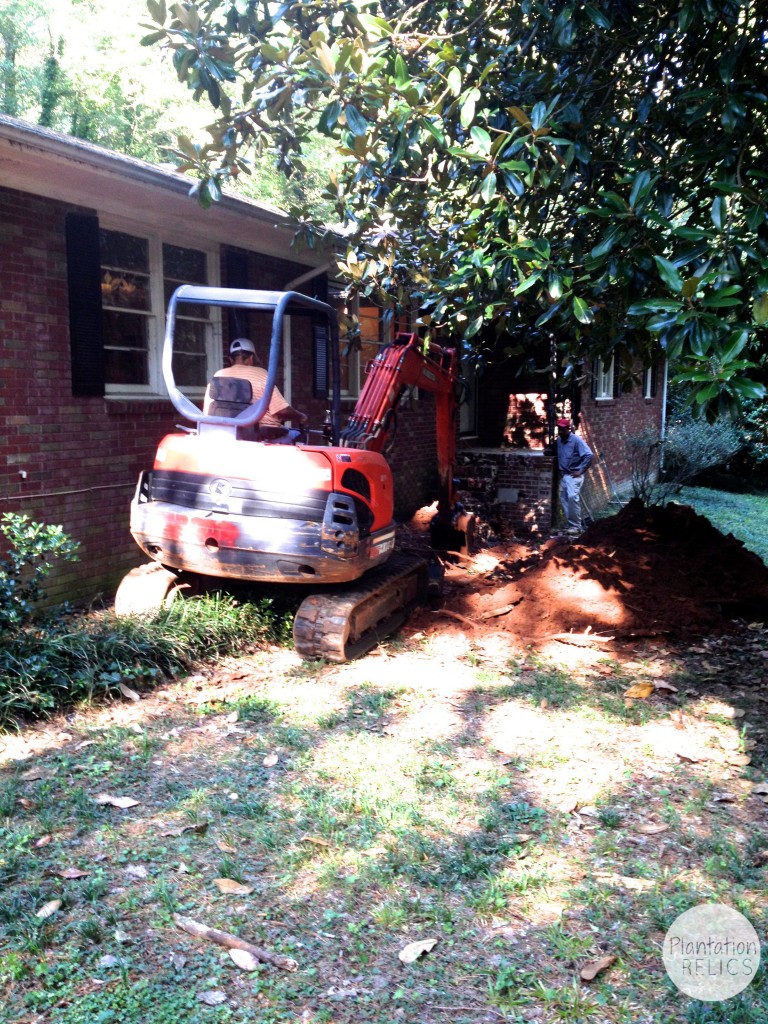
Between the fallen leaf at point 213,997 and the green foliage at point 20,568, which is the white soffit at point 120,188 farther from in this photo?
the fallen leaf at point 213,997

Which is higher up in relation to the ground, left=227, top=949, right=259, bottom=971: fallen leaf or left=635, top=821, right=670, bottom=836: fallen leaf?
left=635, top=821, right=670, bottom=836: fallen leaf

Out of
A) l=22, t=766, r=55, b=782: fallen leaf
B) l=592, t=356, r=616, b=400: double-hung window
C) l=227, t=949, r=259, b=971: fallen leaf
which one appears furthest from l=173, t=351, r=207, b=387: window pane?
l=592, t=356, r=616, b=400: double-hung window

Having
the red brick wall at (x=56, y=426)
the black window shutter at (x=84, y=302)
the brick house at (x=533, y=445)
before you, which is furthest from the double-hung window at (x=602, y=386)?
the black window shutter at (x=84, y=302)

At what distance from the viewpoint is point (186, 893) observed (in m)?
3.34

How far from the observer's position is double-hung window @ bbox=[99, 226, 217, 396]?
7.79 metres

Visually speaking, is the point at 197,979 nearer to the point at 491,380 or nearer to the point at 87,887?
the point at 87,887

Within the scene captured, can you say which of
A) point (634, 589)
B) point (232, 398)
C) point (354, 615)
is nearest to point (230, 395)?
point (232, 398)

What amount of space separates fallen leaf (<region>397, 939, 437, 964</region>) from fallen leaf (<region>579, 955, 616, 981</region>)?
534mm

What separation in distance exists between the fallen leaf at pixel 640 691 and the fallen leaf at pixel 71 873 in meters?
3.60

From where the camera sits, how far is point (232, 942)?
302 cm

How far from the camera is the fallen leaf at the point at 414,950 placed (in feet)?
9.77

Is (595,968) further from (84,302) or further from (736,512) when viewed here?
(736,512)

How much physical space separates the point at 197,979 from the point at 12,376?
205 inches

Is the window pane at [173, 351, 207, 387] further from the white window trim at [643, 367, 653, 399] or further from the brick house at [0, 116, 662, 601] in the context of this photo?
the white window trim at [643, 367, 653, 399]
